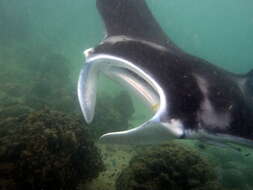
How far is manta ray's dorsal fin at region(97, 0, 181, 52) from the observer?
12.4 feet

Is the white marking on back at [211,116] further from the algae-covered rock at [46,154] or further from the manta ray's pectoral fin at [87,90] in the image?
the algae-covered rock at [46,154]

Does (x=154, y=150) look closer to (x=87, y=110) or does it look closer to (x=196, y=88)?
(x=87, y=110)

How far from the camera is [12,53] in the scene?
66.9 ft

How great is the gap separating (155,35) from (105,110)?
17.2 ft

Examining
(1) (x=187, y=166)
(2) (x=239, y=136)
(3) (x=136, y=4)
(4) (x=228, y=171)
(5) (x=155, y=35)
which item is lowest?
(4) (x=228, y=171)

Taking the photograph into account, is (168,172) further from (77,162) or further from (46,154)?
(46,154)

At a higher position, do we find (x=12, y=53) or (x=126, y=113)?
(x=12, y=53)

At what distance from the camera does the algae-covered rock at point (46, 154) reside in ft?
11.4

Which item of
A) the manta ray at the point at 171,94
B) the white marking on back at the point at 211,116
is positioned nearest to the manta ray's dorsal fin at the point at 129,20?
the manta ray at the point at 171,94

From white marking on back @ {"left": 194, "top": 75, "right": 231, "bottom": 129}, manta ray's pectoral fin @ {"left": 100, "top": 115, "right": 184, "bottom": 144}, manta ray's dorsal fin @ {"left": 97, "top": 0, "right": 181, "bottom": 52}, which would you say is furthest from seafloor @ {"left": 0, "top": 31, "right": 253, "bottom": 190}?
manta ray's dorsal fin @ {"left": 97, "top": 0, "right": 181, "bottom": 52}

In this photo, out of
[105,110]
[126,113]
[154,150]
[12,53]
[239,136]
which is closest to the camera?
[239,136]

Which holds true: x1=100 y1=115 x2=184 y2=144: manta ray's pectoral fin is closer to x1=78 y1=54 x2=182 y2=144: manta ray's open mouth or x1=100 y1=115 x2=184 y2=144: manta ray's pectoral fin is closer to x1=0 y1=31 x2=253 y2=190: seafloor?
x1=78 y1=54 x2=182 y2=144: manta ray's open mouth

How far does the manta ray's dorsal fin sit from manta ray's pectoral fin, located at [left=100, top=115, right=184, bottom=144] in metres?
2.03

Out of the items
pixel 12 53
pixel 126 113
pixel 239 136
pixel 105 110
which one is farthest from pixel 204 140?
pixel 12 53
